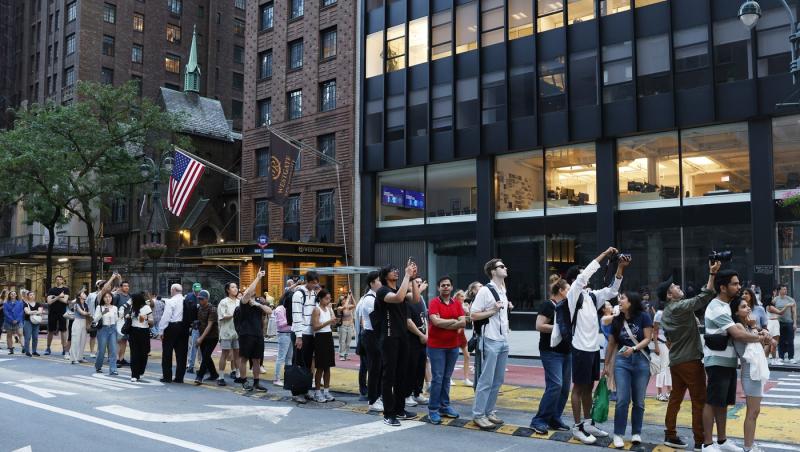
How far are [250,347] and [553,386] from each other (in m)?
5.98

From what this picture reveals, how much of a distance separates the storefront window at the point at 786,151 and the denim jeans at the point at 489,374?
18.5m

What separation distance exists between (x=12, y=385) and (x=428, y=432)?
8.74 m

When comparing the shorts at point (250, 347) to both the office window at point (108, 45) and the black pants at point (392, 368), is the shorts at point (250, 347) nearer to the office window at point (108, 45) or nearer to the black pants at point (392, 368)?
the black pants at point (392, 368)

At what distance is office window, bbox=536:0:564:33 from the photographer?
2798 centimetres

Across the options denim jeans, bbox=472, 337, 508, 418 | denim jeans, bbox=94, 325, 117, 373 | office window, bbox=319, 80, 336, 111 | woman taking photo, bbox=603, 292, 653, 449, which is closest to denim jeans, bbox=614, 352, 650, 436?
woman taking photo, bbox=603, 292, 653, 449

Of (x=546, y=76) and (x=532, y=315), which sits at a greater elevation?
(x=546, y=76)

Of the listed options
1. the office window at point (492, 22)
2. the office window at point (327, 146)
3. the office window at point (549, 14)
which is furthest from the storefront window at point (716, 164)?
the office window at point (327, 146)

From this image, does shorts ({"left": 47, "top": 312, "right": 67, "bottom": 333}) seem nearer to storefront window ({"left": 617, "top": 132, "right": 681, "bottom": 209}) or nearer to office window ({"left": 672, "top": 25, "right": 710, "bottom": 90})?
storefront window ({"left": 617, "top": 132, "right": 681, "bottom": 209})

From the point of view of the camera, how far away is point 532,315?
92.1 ft

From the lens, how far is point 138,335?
13781mm

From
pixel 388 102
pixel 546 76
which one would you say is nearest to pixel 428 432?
pixel 546 76

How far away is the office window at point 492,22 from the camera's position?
2961 centimetres

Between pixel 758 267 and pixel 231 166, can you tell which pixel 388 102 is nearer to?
pixel 758 267

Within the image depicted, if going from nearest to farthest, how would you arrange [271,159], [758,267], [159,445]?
1. [159,445]
2. [758,267]
3. [271,159]
